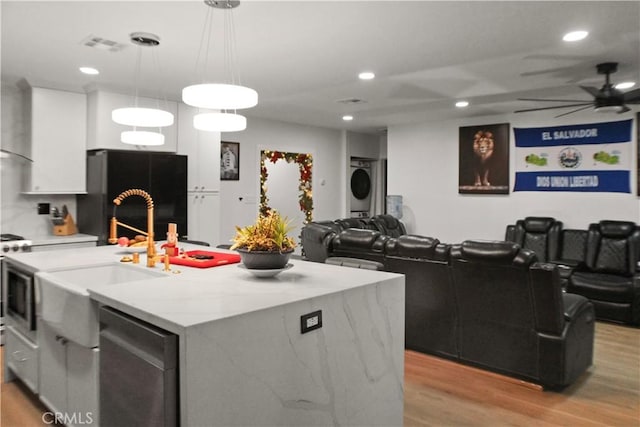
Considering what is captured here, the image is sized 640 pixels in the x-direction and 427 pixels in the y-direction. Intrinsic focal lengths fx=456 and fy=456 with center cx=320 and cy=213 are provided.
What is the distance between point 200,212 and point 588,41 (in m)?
4.82

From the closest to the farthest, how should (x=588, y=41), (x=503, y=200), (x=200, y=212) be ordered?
(x=588, y=41) < (x=200, y=212) < (x=503, y=200)

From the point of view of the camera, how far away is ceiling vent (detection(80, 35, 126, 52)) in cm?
366

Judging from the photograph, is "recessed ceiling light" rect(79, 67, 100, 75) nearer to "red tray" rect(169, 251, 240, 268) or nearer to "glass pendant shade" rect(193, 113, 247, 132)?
"glass pendant shade" rect(193, 113, 247, 132)

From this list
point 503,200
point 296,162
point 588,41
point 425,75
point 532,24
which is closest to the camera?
point 532,24

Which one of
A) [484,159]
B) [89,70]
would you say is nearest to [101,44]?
[89,70]

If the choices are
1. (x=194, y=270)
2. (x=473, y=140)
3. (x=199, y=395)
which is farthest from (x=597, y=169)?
(x=199, y=395)

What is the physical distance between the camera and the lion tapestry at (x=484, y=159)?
7172mm

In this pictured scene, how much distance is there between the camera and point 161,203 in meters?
5.64

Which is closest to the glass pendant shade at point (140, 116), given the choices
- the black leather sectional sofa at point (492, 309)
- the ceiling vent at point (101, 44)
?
the ceiling vent at point (101, 44)

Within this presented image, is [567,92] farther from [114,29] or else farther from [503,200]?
[114,29]

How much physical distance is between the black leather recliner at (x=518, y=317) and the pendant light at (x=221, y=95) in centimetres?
191

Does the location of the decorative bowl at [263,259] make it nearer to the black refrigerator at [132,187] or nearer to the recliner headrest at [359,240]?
the recliner headrest at [359,240]

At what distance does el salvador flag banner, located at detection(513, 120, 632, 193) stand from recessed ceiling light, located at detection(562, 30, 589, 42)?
3.09 meters

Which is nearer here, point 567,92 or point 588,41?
point 588,41
